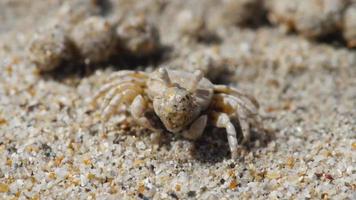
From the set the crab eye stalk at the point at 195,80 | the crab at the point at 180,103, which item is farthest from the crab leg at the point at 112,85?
the crab eye stalk at the point at 195,80

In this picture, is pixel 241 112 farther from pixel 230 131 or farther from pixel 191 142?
pixel 191 142

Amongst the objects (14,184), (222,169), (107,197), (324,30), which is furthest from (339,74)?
(14,184)

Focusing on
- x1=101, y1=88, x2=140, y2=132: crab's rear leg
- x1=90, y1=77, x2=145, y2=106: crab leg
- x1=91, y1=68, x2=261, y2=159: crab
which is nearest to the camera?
x1=91, y1=68, x2=261, y2=159: crab

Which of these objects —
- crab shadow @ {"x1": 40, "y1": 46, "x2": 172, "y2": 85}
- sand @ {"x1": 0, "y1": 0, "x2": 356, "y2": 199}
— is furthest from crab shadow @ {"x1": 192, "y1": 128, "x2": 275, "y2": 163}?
crab shadow @ {"x1": 40, "y1": 46, "x2": 172, "y2": 85}

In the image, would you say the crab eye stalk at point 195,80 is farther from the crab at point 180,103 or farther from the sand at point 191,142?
the sand at point 191,142

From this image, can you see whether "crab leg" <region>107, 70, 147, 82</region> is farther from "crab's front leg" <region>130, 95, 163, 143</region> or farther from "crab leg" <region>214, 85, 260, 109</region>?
"crab leg" <region>214, 85, 260, 109</region>

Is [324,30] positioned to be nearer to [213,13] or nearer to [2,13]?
[213,13]
